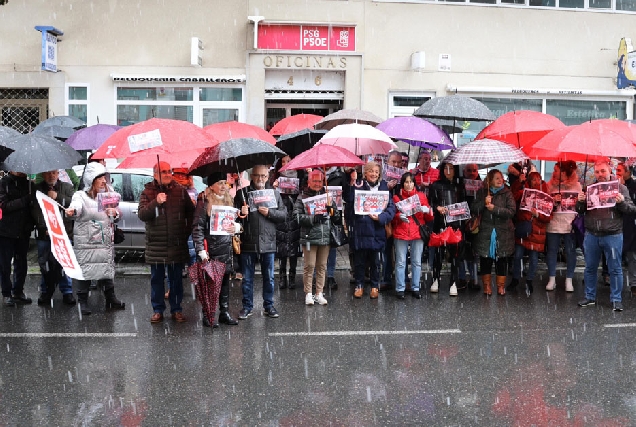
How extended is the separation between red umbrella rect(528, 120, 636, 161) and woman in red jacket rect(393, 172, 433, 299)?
168 cm

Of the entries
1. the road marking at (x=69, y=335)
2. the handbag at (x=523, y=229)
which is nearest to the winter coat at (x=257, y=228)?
the road marking at (x=69, y=335)

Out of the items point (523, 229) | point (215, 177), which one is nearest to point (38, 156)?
point (215, 177)

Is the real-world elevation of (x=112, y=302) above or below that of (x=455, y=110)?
below

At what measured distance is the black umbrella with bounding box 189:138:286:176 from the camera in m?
7.95

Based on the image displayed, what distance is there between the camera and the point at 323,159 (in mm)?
9258

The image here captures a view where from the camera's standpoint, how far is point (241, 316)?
344 inches

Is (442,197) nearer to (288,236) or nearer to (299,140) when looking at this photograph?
(288,236)

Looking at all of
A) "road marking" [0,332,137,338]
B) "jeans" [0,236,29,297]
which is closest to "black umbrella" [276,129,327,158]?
"jeans" [0,236,29,297]

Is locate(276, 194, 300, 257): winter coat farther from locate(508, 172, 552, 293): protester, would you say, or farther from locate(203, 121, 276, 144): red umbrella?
locate(508, 172, 552, 293): protester

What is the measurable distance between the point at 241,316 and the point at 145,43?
1095cm

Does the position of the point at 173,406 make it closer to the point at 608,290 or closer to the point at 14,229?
the point at 14,229

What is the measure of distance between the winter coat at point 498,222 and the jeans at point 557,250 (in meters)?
0.68

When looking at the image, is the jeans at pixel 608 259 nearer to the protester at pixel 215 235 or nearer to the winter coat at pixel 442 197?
the winter coat at pixel 442 197

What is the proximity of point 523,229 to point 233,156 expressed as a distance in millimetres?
4612
